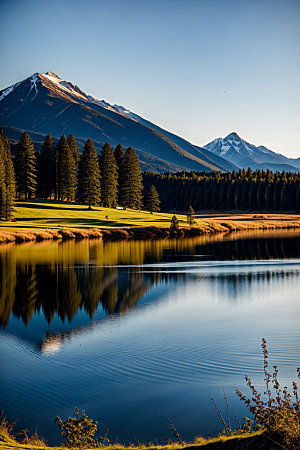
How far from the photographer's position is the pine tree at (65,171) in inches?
4186

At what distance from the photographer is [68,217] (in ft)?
289

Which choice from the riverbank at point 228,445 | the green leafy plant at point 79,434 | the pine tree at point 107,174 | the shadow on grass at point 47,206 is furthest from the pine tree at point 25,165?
the riverbank at point 228,445

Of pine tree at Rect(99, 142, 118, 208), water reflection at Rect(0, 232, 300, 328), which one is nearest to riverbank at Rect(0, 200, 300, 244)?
water reflection at Rect(0, 232, 300, 328)

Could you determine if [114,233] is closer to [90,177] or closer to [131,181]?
[90,177]

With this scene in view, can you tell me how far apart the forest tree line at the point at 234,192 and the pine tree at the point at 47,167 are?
64514mm

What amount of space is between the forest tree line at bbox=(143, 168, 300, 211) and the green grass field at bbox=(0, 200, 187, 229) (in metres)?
68.0

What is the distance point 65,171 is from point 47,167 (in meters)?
5.79

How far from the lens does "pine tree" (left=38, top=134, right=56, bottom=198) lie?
110m

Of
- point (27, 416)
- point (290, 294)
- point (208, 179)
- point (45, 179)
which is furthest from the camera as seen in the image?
point (208, 179)

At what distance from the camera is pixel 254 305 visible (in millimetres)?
26656

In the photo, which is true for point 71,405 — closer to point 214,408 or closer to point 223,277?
point 214,408

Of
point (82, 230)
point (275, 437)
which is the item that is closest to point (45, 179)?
point (82, 230)

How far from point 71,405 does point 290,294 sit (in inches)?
808

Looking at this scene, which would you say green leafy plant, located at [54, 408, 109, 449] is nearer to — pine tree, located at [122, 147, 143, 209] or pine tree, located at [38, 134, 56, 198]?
pine tree, located at [122, 147, 143, 209]
